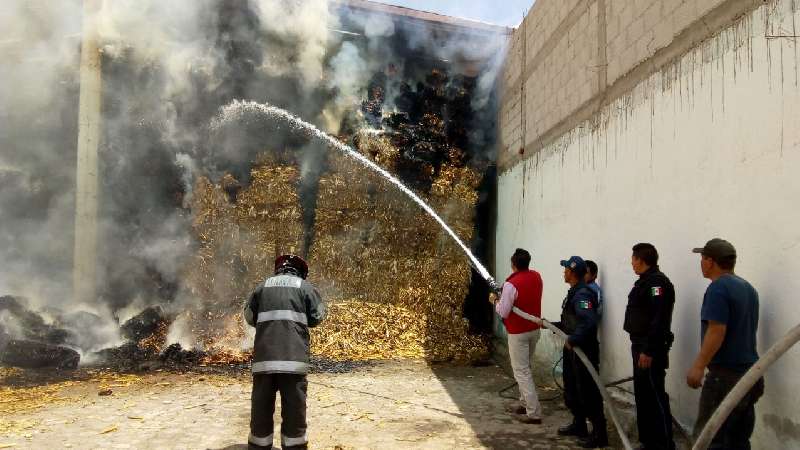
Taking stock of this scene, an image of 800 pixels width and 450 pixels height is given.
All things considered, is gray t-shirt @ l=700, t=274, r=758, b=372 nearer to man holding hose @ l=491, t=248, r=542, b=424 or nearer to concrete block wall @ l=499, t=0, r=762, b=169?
concrete block wall @ l=499, t=0, r=762, b=169

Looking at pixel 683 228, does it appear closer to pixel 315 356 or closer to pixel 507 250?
pixel 507 250

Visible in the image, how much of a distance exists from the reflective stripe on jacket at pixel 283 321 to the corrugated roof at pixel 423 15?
311 inches

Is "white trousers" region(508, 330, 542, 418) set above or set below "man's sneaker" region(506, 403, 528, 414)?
above

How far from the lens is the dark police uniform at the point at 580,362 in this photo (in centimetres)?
468

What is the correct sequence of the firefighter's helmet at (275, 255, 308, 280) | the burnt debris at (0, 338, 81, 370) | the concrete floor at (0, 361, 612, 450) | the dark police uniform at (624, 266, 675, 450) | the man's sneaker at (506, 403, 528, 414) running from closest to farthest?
1. the dark police uniform at (624, 266, 675, 450)
2. the firefighter's helmet at (275, 255, 308, 280)
3. the concrete floor at (0, 361, 612, 450)
4. the man's sneaker at (506, 403, 528, 414)
5. the burnt debris at (0, 338, 81, 370)

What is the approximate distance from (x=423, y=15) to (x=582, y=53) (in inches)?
217

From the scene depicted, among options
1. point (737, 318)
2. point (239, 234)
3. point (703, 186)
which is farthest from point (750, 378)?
point (239, 234)

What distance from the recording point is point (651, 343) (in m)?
4.00

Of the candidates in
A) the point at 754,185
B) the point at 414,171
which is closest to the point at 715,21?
A: the point at 754,185

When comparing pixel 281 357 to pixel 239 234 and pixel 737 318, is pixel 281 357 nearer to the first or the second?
pixel 737 318

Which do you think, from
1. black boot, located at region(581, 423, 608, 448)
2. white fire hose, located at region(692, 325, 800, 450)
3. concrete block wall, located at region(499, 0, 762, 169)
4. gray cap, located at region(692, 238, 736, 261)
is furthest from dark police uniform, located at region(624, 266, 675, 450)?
concrete block wall, located at region(499, 0, 762, 169)

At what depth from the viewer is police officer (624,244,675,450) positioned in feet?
13.1

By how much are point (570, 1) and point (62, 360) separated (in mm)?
8790

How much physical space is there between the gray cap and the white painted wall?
0.22 meters
